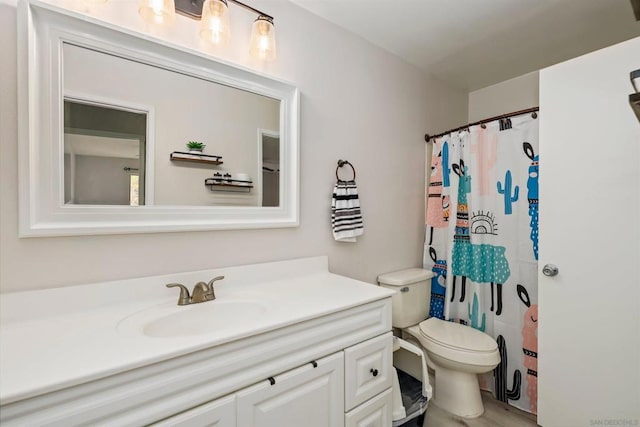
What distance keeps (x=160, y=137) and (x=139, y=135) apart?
7cm

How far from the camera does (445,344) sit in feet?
5.51

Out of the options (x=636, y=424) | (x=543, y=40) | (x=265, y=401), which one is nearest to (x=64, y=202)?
(x=265, y=401)

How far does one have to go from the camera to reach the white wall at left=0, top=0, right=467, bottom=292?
98 centimetres

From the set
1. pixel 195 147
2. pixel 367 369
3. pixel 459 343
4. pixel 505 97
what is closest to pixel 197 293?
pixel 195 147

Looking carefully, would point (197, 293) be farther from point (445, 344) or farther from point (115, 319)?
point (445, 344)

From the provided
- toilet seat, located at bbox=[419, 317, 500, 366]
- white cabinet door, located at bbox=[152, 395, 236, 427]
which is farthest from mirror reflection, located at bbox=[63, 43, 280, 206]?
toilet seat, located at bbox=[419, 317, 500, 366]

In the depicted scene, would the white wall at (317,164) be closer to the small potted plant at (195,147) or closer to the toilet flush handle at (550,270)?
the small potted plant at (195,147)

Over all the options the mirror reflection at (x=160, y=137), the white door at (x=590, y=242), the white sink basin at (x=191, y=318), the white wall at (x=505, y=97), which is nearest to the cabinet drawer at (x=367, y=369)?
the white sink basin at (x=191, y=318)

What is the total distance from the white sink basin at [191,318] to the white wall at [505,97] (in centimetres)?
258

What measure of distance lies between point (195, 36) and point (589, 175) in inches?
76.1

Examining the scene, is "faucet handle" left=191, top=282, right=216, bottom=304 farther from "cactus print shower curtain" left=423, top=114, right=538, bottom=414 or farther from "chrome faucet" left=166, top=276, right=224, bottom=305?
"cactus print shower curtain" left=423, top=114, right=538, bottom=414

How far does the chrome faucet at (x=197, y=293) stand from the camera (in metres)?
1.16

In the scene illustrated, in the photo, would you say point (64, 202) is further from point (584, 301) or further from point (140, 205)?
point (584, 301)

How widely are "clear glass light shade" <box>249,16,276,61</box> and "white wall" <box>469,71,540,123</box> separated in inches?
80.8
